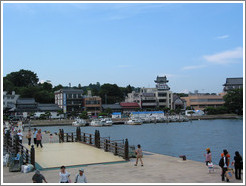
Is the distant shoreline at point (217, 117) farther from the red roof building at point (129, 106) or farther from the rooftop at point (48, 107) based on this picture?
the rooftop at point (48, 107)

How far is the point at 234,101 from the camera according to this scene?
12662 cm

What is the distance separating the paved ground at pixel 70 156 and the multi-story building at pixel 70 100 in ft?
309

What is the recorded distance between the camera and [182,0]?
49.6 feet

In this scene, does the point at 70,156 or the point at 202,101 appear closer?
the point at 70,156

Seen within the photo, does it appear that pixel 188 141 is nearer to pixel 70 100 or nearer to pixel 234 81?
pixel 70 100

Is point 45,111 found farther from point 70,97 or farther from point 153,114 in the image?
point 153,114

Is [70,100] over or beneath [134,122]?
over

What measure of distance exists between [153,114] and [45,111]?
40.1 m

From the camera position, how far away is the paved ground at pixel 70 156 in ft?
66.4

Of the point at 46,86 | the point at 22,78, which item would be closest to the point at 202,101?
the point at 46,86

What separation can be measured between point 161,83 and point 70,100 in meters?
43.7

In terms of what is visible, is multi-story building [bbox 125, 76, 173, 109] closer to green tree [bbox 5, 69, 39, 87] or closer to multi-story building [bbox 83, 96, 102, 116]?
multi-story building [bbox 83, 96, 102, 116]

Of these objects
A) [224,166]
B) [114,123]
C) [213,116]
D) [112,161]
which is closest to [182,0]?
[224,166]

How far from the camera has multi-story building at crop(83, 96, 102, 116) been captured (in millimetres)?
121850
